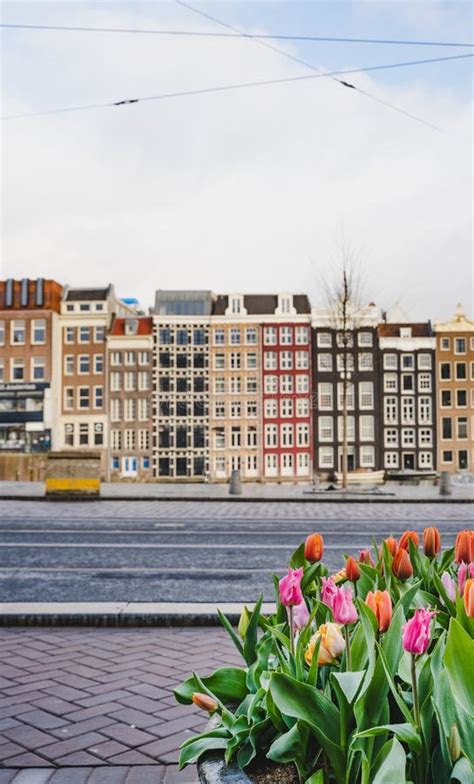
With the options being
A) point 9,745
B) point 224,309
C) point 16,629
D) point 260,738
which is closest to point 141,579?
point 16,629

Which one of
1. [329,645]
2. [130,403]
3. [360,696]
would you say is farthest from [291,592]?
[130,403]

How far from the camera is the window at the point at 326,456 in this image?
2255 inches

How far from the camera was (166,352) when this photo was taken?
198 ft

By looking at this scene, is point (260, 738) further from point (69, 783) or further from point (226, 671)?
point (69, 783)

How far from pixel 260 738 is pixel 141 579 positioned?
5977mm

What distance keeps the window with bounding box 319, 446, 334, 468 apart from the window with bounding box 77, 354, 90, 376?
1840cm

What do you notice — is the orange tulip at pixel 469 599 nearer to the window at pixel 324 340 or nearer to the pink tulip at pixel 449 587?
the pink tulip at pixel 449 587

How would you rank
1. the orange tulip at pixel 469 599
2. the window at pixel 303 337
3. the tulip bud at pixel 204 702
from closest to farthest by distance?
the orange tulip at pixel 469 599, the tulip bud at pixel 204 702, the window at pixel 303 337

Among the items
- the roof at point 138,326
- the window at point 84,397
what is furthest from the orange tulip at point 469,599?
the roof at point 138,326

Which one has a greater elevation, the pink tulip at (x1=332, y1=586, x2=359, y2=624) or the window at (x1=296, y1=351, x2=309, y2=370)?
the window at (x1=296, y1=351, x2=309, y2=370)

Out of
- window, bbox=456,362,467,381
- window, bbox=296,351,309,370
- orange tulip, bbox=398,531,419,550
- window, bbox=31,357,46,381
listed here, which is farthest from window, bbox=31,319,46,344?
orange tulip, bbox=398,531,419,550

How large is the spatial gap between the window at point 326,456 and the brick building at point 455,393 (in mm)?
7788

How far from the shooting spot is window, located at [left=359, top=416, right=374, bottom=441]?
57250 millimetres

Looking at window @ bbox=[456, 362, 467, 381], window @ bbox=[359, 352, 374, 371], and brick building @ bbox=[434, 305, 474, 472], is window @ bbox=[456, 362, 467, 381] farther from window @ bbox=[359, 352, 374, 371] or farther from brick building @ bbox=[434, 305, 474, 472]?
window @ bbox=[359, 352, 374, 371]
